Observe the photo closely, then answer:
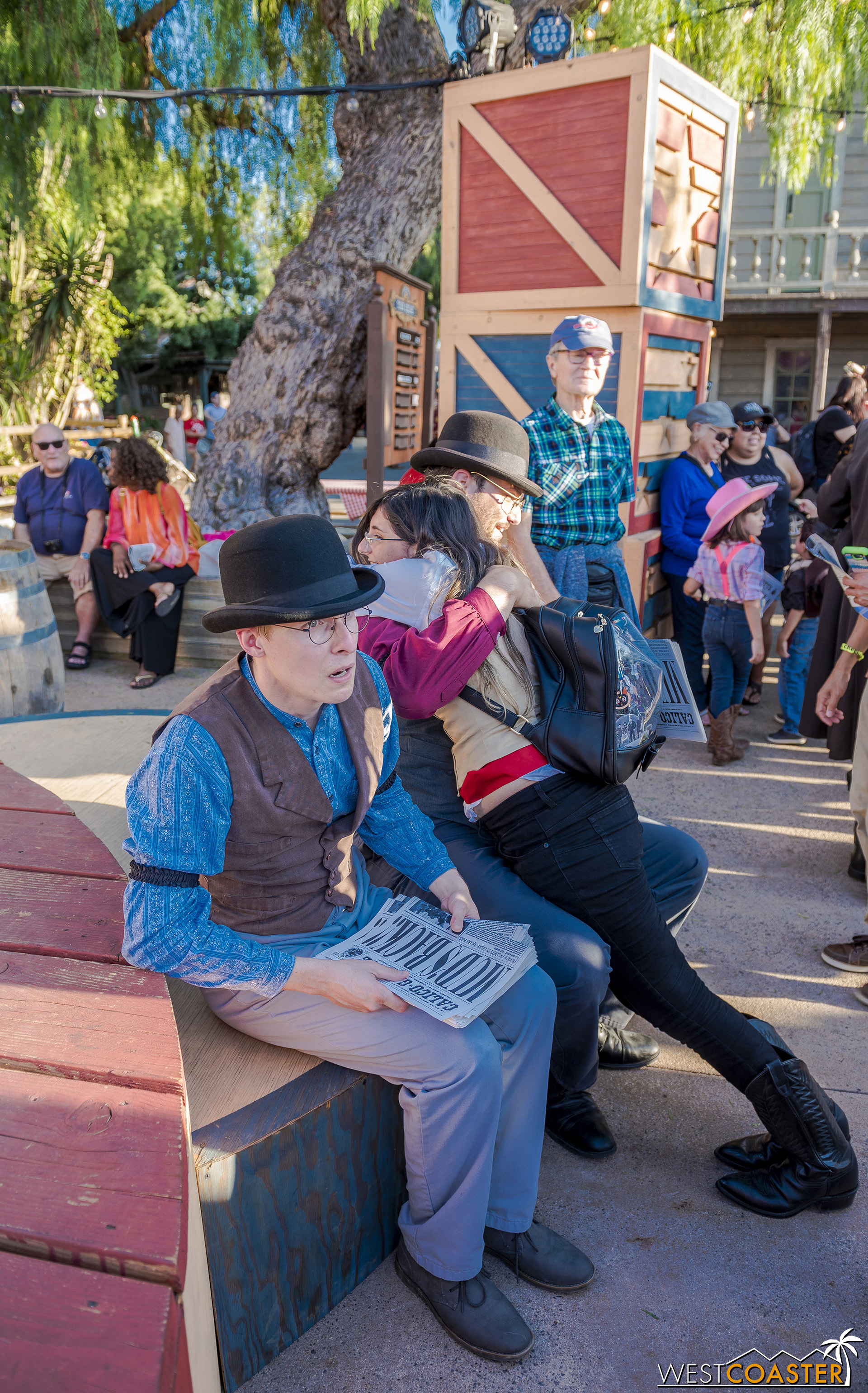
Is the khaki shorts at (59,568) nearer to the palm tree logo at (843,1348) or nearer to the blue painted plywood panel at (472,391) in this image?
the blue painted plywood panel at (472,391)

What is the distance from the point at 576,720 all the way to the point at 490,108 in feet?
15.3

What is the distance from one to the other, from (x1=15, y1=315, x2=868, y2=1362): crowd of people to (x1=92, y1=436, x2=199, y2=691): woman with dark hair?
3.69 metres

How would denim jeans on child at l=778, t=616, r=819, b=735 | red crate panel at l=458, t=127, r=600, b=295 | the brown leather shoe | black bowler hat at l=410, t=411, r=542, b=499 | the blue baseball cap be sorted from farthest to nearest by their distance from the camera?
red crate panel at l=458, t=127, r=600, b=295 → denim jeans on child at l=778, t=616, r=819, b=735 → the blue baseball cap → the brown leather shoe → black bowler hat at l=410, t=411, r=542, b=499

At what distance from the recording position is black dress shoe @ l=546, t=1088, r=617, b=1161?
231 centimetres

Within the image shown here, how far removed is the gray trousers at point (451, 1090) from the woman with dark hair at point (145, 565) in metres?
4.85

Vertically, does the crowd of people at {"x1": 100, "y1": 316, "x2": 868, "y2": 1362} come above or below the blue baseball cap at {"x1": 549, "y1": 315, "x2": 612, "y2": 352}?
below

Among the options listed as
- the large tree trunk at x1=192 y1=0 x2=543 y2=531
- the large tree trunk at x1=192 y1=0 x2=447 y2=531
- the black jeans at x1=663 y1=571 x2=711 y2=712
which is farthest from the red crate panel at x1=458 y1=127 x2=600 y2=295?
the large tree trunk at x1=192 y1=0 x2=543 y2=531

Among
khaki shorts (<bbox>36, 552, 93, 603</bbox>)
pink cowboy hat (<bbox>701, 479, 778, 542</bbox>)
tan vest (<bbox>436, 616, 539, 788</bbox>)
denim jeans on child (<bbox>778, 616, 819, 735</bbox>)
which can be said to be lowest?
denim jeans on child (<bbox>778, 616, 819, 735</bbox>)

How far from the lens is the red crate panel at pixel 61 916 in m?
1.76

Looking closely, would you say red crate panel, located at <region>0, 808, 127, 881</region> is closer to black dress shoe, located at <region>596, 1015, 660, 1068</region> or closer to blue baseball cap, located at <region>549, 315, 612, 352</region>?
black dress shoe, located at <region>596, 1015, 660, 1068</region>

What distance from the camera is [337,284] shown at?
26.6 feet

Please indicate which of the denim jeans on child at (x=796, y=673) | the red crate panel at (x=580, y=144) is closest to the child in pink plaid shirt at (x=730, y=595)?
the denim jeans on child at (x=796, y=673)

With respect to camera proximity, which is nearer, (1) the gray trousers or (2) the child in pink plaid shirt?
(1) the gray trousers

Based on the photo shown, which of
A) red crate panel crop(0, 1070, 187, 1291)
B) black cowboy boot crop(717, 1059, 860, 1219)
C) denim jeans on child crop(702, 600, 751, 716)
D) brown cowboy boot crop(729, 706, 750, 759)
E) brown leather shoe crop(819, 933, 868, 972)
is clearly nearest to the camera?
red crate panel crop(0, 1070, 187, 1291)
